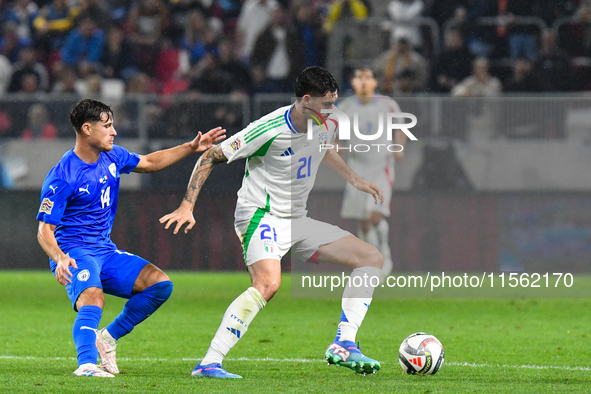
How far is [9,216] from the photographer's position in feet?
39.0

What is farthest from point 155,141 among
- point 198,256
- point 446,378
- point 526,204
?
point 446,378

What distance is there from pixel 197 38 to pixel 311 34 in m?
1.95

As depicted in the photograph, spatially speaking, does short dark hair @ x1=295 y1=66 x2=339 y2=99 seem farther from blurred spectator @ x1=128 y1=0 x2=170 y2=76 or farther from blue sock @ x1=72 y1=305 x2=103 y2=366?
blurred spectator @ x1=128 y1=0 x2=170 y2=76

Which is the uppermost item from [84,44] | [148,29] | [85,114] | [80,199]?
[148,29]

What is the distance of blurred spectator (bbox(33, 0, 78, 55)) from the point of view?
50.3ft

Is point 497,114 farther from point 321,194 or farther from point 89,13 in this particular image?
point 89,13

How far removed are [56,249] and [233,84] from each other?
8759 millimetres

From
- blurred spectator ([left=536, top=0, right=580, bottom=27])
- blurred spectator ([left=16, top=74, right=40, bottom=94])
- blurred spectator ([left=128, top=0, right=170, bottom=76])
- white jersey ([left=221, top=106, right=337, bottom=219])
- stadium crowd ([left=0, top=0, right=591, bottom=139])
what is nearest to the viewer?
white jersey ([left=221, top=106, right=337, bottom=219])

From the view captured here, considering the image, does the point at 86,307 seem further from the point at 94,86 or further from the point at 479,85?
the point at 479,85

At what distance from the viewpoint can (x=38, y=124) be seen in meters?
12.1

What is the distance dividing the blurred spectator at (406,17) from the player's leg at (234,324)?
30.7 feet

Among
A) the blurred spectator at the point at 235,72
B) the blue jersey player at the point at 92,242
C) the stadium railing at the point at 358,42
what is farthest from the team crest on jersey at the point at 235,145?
the stadium railing at the point at 358,42

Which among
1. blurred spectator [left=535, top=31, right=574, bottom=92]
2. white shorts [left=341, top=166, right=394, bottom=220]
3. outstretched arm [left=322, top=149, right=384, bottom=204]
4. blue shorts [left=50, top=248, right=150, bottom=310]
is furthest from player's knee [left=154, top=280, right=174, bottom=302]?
blurred spectator [left=535, top=31, right=574, bottom=92]

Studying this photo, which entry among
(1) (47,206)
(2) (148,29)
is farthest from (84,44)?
(1) (47,206)
